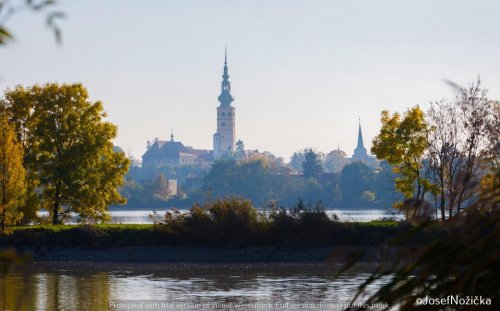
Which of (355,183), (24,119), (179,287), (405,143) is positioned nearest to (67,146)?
(24,119)

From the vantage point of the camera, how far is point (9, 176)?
44.4m

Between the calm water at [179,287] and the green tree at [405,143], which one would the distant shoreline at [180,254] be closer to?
the calm water at [179,287]

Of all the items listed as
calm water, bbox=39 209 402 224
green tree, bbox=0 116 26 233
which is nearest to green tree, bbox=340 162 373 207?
calm water, bbox=39 209 402 224

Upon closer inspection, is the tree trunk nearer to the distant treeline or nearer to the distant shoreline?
the distant shoreline

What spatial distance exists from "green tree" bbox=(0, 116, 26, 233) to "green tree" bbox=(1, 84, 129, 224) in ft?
15.5

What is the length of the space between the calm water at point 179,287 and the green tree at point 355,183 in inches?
4553

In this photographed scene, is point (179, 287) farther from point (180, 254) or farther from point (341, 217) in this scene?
point (341, 217)

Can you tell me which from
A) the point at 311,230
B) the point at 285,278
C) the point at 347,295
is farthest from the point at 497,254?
the point at 311,230

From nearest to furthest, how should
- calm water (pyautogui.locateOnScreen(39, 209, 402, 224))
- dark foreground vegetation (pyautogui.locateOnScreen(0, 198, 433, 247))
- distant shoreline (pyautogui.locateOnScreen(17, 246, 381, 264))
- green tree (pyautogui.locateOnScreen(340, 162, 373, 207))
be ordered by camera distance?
distant shoreline (pyautogui.locateOnScreen(17, 246, 381, 264)) → dark foreground vegetation (pyautogui.locateOnScreen(0, 198, 433, 247)) → calm water (pyautogui.locateOnScreen(39, 209, 402, 224)) → green tree (pyautogui.locateOnScreen(340, 162, 373, 207))

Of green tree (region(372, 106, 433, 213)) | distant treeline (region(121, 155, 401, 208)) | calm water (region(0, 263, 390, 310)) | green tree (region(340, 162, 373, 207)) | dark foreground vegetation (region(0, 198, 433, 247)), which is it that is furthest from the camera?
distant treeline (region(121, 155, 401, 208))

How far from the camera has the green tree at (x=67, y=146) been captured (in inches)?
1965

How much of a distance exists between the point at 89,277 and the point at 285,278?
648cm

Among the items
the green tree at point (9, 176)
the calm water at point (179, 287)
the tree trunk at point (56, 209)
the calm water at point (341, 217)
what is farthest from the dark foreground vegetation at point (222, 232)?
the tree trunk at point (56, 209)

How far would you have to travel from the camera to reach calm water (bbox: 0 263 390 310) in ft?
84.5
